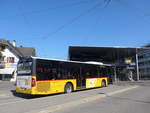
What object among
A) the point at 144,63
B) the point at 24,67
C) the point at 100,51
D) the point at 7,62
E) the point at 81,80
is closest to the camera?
the point at 24,67

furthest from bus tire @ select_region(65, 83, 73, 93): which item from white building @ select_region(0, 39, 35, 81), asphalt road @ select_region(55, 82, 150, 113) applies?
white building @ select_region(0, 39, 35, 81)

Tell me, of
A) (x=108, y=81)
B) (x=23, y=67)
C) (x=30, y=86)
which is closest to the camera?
(x=30, y=86)

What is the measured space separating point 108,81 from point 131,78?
20321 millimetres

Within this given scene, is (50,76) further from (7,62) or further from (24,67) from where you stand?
(7,62)

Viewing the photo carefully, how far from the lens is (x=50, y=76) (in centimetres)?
1288

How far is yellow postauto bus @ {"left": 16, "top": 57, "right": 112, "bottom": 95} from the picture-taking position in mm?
11859

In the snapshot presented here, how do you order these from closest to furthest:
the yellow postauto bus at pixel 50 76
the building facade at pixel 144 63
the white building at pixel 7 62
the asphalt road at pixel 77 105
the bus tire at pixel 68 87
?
the asphalt road at pixel 77 105, the yellow postauto bus at pixel 50 76, the bus tire at pixel 68 87, the white building at pixel 7 62, the building facade at pixel 144 63

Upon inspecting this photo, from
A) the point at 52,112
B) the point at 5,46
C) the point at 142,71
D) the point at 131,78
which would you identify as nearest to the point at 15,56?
the point at 5,46

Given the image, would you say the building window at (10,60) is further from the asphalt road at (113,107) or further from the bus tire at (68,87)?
the asphalt road at (113,107)

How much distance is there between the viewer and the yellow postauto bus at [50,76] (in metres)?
11.9

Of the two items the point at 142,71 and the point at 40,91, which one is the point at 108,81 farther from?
the point at 142,71

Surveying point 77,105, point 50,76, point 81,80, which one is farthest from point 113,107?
point 81,80

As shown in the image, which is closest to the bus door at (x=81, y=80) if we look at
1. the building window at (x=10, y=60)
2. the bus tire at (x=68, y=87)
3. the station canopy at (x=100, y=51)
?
the bus tire at (x=68, y=87)

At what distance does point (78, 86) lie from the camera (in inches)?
624
